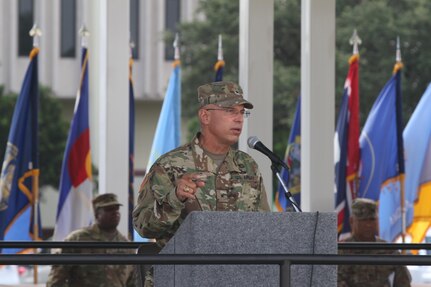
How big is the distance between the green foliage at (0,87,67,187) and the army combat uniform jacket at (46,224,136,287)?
2980 cm

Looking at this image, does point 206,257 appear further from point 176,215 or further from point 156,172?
point 156,172

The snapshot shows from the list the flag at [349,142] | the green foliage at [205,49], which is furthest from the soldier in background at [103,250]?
the green foliage at [205,49]

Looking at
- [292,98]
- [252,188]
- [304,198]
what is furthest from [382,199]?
[292,98]

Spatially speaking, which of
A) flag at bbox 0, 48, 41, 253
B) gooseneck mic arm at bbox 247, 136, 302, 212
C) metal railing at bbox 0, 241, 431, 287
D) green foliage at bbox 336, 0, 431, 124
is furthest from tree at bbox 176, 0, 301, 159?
metal railing at bbox 0, 241, 431, 287

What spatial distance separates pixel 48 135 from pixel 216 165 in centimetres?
3523

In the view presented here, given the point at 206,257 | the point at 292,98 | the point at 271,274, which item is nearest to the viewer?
the point at 206,257

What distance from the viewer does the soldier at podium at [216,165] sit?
529 centimetres

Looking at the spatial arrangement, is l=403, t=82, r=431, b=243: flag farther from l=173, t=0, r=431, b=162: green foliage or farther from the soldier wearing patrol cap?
l=173, t=0, r=431, b=162: green foliage

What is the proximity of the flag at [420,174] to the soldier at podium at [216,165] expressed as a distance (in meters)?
9.38

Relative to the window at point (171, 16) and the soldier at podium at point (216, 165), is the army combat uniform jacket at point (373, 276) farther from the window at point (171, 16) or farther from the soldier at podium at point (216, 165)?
the window at point (171, 16)

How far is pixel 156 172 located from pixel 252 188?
0.44m

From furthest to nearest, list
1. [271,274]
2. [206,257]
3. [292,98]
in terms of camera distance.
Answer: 1. [292,98]
2. [271,274]
3. [206,257]

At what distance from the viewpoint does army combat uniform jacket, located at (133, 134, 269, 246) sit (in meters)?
5.08

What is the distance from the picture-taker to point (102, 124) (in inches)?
410
